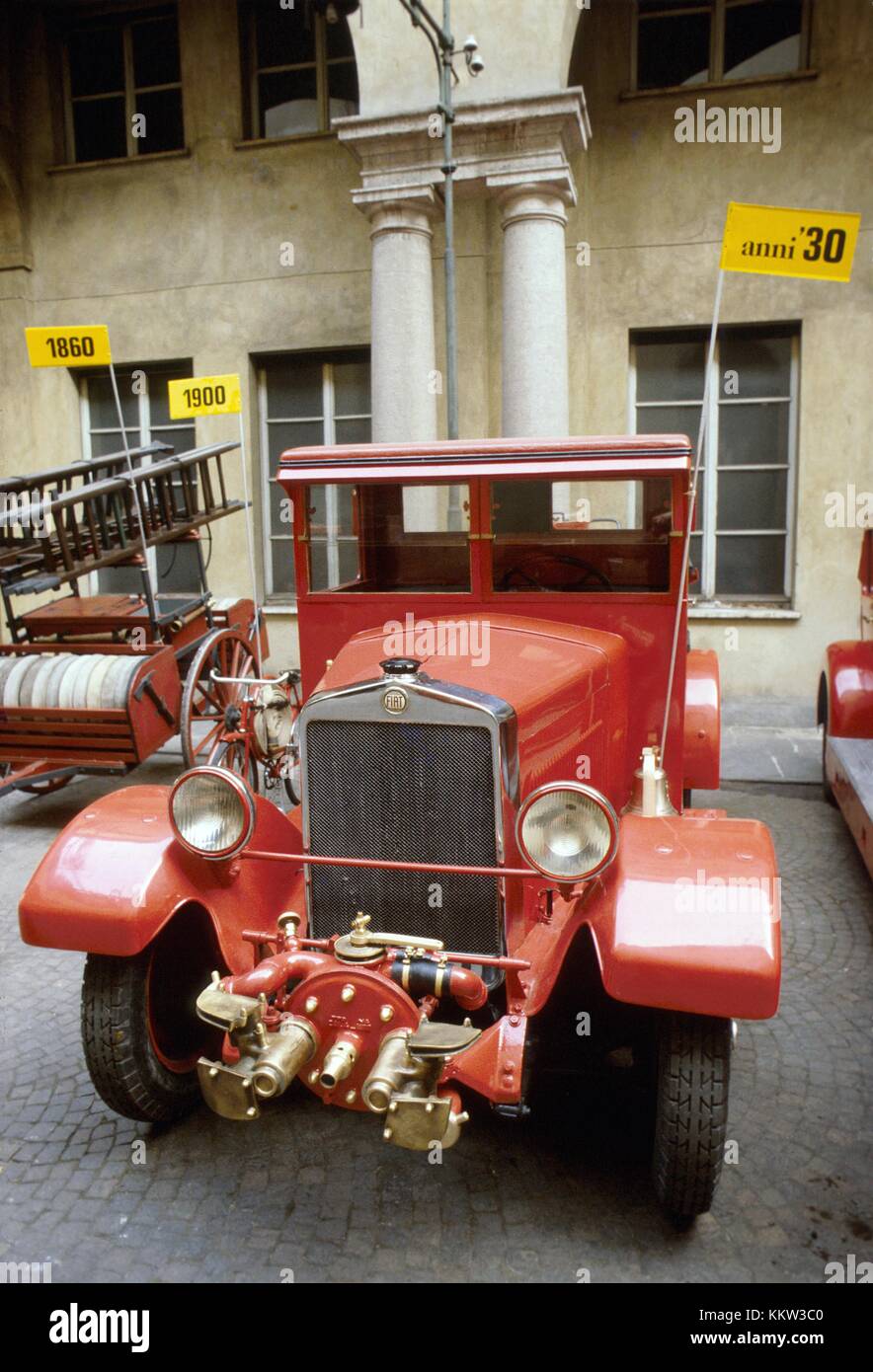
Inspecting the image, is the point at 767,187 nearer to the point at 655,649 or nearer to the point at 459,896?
the point at 655,649

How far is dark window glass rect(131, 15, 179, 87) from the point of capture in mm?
9547

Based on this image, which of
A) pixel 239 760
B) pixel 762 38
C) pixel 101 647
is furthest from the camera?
pixel 762 38

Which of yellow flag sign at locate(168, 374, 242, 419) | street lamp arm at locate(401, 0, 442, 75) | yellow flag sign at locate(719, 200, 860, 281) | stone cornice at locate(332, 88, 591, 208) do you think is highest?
street lamp arm at locate(401, 0, 442, 75)

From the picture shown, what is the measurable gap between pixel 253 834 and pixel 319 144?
8210 mm

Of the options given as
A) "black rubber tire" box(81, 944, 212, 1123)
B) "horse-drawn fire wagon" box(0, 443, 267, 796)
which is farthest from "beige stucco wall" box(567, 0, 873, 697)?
"black rubber tire" box(81, 944, 212, 1123)

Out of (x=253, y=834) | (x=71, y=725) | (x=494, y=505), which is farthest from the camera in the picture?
(x=71, y=725)

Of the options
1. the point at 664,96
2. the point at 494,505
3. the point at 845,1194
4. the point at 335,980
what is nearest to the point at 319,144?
the point at 664,96

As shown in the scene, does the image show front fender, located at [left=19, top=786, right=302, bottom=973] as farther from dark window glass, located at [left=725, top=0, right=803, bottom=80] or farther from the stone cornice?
dark window glass, located at [left=725, top=0, right=803, bottom=80]

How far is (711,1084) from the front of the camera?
7.70ft

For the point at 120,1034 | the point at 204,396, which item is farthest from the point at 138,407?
the point at 120,1034

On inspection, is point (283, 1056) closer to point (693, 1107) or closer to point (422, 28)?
point (693, 1107)

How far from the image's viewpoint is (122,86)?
977cm

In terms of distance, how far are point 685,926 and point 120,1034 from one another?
1.58 metres

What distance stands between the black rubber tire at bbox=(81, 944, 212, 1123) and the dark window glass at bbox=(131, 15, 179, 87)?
32.1 ft
